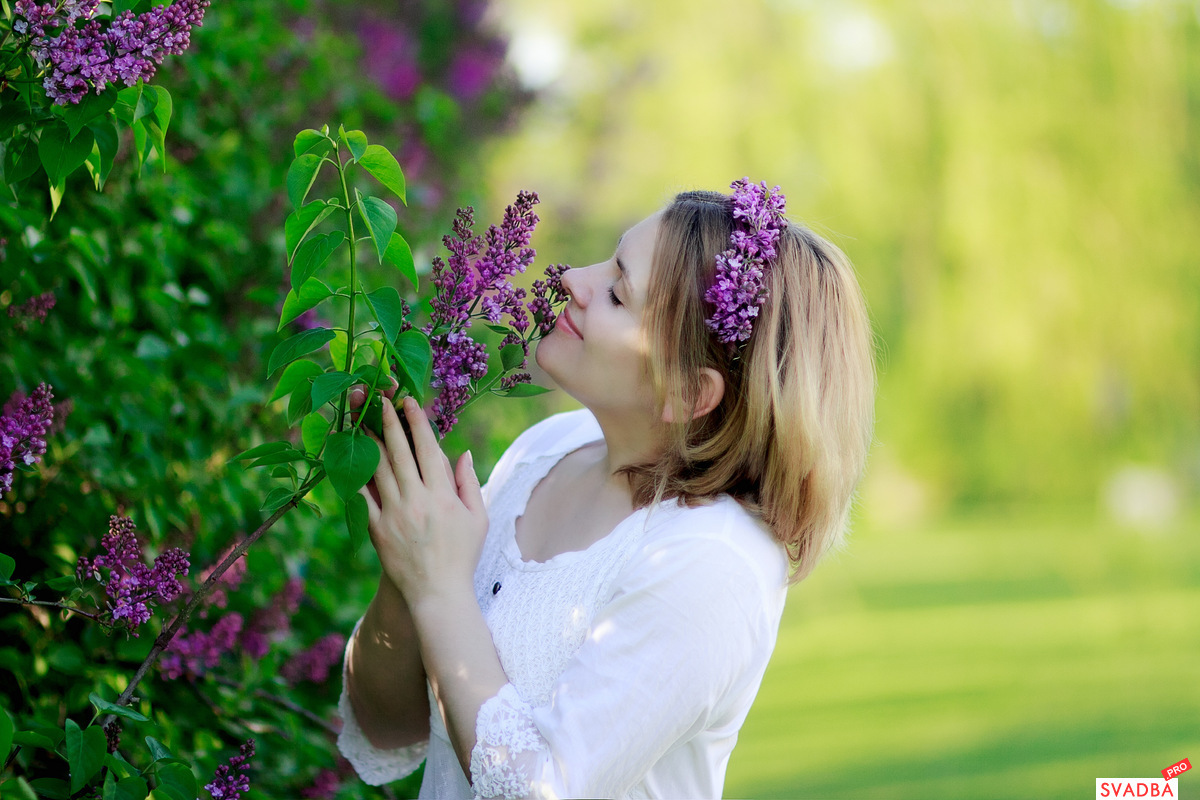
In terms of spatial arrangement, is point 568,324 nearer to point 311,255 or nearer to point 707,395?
point 707,395

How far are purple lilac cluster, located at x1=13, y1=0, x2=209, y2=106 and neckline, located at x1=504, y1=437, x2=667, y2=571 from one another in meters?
0.78

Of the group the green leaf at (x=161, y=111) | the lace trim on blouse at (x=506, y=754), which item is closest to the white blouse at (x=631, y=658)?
the lace trim on blouse at (x=506, y=754)

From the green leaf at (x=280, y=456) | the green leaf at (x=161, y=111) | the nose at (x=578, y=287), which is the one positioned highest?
the nose at (x=578, y=287)

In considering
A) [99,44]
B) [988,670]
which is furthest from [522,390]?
[988,670]

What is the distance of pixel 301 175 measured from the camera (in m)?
1.09

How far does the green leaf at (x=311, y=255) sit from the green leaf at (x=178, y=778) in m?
0.52

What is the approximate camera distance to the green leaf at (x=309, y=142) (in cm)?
108

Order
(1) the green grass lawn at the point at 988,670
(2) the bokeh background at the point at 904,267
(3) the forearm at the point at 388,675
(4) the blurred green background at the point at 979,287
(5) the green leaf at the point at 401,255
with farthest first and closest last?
(4) the blurred green background at the point at 979,287 → (1) the green grass lawn at the point at 988,670 → (2) the bokeh background at the point at 904,267 → (3) the forearm at the point at 388,675 → (5) the green leaf at the point at 401,255

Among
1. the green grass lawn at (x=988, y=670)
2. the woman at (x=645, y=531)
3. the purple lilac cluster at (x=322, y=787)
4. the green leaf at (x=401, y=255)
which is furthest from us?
the green grass lawn at (x=988, y=670)

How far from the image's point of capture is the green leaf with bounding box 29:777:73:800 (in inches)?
43.9

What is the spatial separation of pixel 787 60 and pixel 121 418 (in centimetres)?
823

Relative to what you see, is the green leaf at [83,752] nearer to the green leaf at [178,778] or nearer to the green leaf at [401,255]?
the green leaf at [178,778]

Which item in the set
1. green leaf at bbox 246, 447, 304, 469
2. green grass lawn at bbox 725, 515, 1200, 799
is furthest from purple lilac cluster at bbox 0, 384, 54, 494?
green grass lawn at bbox 725, 515, 1200, 799

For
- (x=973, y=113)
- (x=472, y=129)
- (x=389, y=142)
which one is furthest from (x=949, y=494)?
(x=389, y=142)
